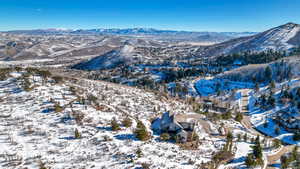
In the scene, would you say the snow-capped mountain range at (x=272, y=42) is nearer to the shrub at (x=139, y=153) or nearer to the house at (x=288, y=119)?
the house at (x=288, y=119)

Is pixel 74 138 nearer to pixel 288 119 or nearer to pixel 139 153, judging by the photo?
pixel 139 153

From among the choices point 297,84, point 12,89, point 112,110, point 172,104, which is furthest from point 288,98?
point 12,89

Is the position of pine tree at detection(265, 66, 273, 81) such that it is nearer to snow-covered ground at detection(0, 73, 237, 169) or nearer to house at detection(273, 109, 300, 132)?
house at detection(273, 109, 300, 132)

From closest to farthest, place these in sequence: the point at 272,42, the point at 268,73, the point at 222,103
Result: 1. the point at 222,103
2. the point at 268,73
3. the point at 272,42

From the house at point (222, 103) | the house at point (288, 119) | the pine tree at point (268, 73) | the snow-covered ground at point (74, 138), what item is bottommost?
the house at point (222, 103)

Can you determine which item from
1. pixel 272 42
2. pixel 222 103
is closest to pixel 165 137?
pixel 222 103

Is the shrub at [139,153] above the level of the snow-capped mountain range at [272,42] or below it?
below

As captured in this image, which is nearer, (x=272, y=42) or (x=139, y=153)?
(x=139, y=153)

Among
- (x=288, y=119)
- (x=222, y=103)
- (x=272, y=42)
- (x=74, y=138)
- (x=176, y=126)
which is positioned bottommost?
(x=222, y=103)

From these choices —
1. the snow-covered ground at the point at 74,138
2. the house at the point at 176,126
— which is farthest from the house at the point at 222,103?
the house at the point at 176,126
